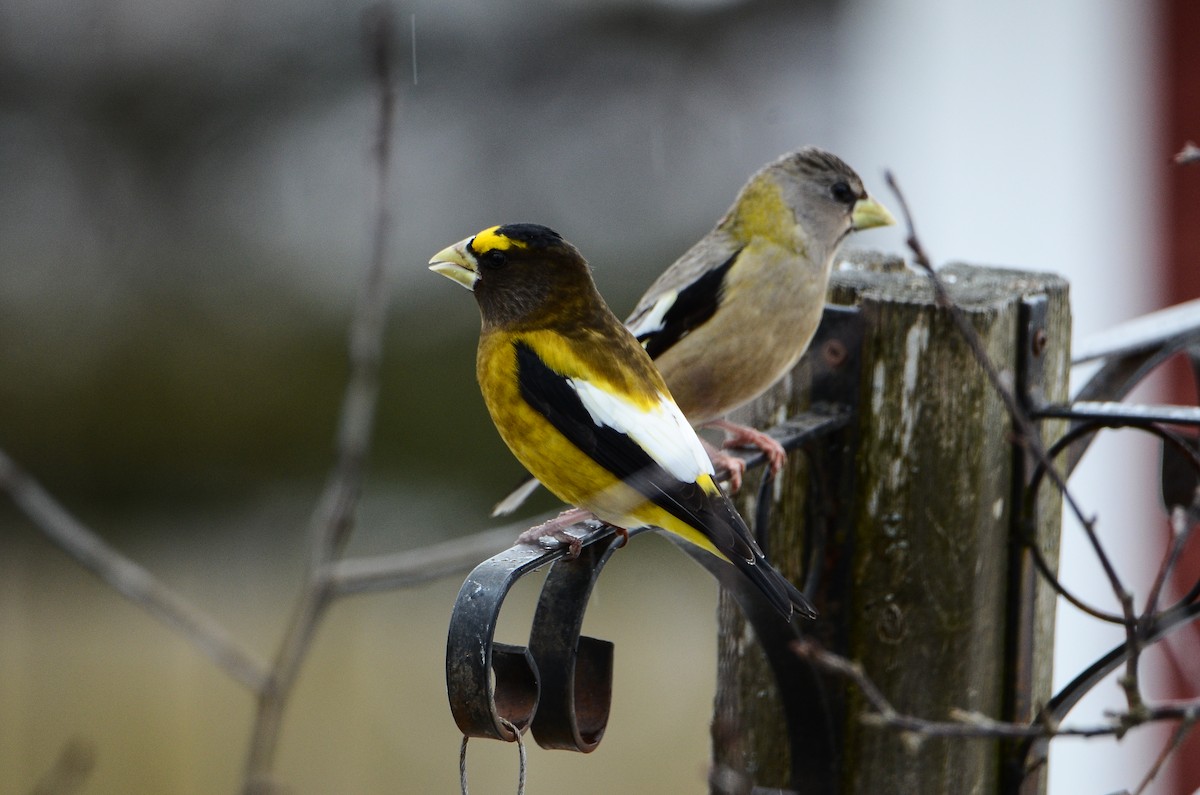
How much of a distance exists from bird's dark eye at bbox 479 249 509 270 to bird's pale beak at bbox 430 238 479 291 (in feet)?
0.04

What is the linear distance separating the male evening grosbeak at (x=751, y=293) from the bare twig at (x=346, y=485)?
0.51m

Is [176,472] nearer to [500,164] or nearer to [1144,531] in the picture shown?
[500,164]

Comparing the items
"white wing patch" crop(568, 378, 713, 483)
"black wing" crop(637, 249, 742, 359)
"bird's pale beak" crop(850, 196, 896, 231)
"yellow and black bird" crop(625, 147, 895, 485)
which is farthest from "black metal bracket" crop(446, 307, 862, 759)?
"bird's pale beak" crop(850, 196, 896, 231)

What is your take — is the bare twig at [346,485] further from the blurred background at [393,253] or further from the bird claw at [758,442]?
the blurred background at [393,253]

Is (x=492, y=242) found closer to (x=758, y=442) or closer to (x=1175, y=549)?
(x=758, y=442)

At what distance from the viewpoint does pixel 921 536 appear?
6.84ft

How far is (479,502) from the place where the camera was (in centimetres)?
621

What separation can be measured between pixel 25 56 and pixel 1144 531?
4679mm

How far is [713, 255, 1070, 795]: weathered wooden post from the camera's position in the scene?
6.77ft

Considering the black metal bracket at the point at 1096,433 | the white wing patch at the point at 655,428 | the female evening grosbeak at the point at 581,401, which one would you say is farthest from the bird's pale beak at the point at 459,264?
the black metal bracket at the point at 1096,433

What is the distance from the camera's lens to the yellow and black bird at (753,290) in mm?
2383

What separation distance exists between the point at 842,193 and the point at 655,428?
1.02 metres

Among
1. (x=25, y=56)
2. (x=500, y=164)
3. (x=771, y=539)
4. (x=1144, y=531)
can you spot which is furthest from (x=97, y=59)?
(x=1144, y=531)

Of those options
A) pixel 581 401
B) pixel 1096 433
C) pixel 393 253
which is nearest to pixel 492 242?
pixel 581 401
